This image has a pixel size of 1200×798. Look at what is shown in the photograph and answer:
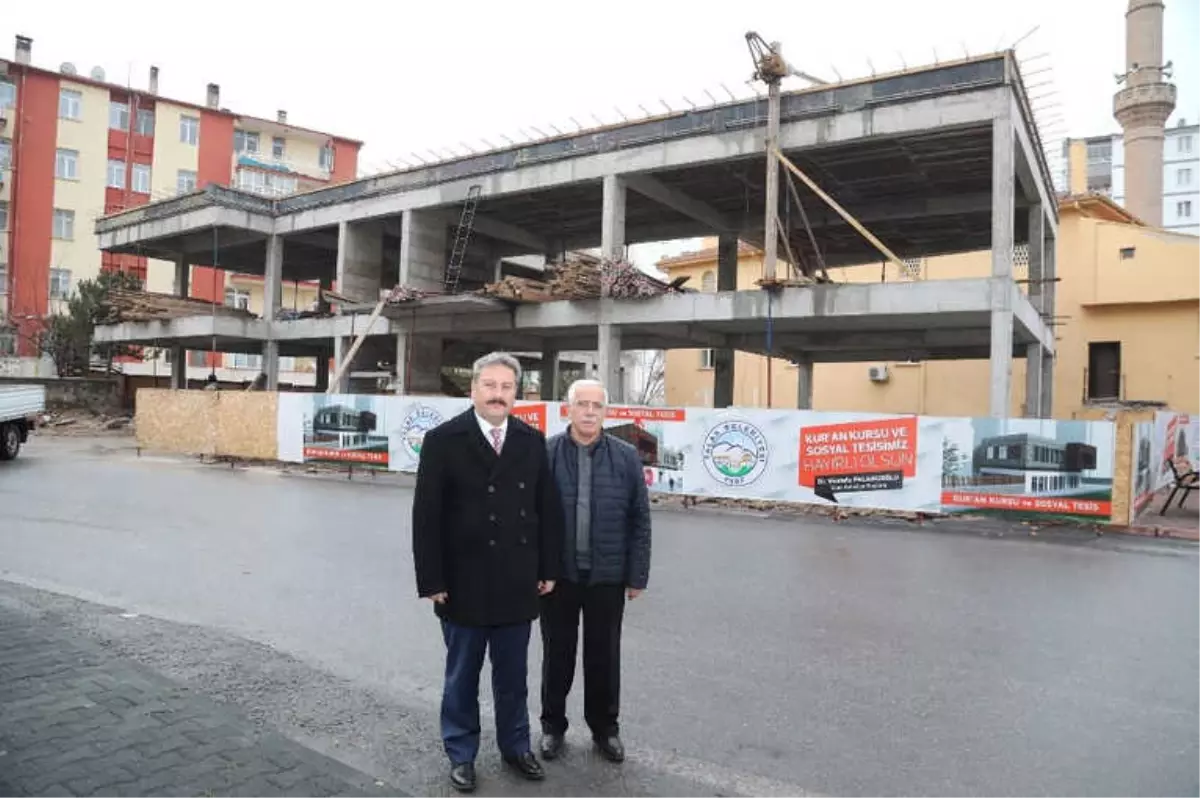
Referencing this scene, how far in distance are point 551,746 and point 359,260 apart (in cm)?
2524

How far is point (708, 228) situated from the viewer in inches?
1031

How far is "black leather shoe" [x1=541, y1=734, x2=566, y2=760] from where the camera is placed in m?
3.75

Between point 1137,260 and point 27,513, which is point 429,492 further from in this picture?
point 1137,260

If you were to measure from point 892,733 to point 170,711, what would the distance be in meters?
3.54

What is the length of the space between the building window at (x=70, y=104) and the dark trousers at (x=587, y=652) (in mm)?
59213

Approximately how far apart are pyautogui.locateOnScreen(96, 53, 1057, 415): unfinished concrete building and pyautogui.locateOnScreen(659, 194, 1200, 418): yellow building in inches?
100

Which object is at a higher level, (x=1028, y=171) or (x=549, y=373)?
(x=1028, y=171)

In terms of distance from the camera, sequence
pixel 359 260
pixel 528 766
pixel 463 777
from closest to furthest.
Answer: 1. pixel 463 777
2. pixel 528 766
3. pixel 359 260

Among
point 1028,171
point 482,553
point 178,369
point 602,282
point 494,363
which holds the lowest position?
point 482,553

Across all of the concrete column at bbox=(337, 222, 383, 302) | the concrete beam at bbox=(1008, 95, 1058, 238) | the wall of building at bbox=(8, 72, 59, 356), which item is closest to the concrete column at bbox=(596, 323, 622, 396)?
the concrete column at bbox=(337, 222, 383, 302)

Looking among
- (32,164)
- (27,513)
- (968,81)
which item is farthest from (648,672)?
(32,164)

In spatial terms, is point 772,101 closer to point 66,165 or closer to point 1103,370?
point 1103,370

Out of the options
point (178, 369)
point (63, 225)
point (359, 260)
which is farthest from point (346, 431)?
point (63, 225)

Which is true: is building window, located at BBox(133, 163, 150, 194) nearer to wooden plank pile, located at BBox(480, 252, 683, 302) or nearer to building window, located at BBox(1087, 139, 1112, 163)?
wooden plank pile, located at BBox(480, 252, 683, 302)
